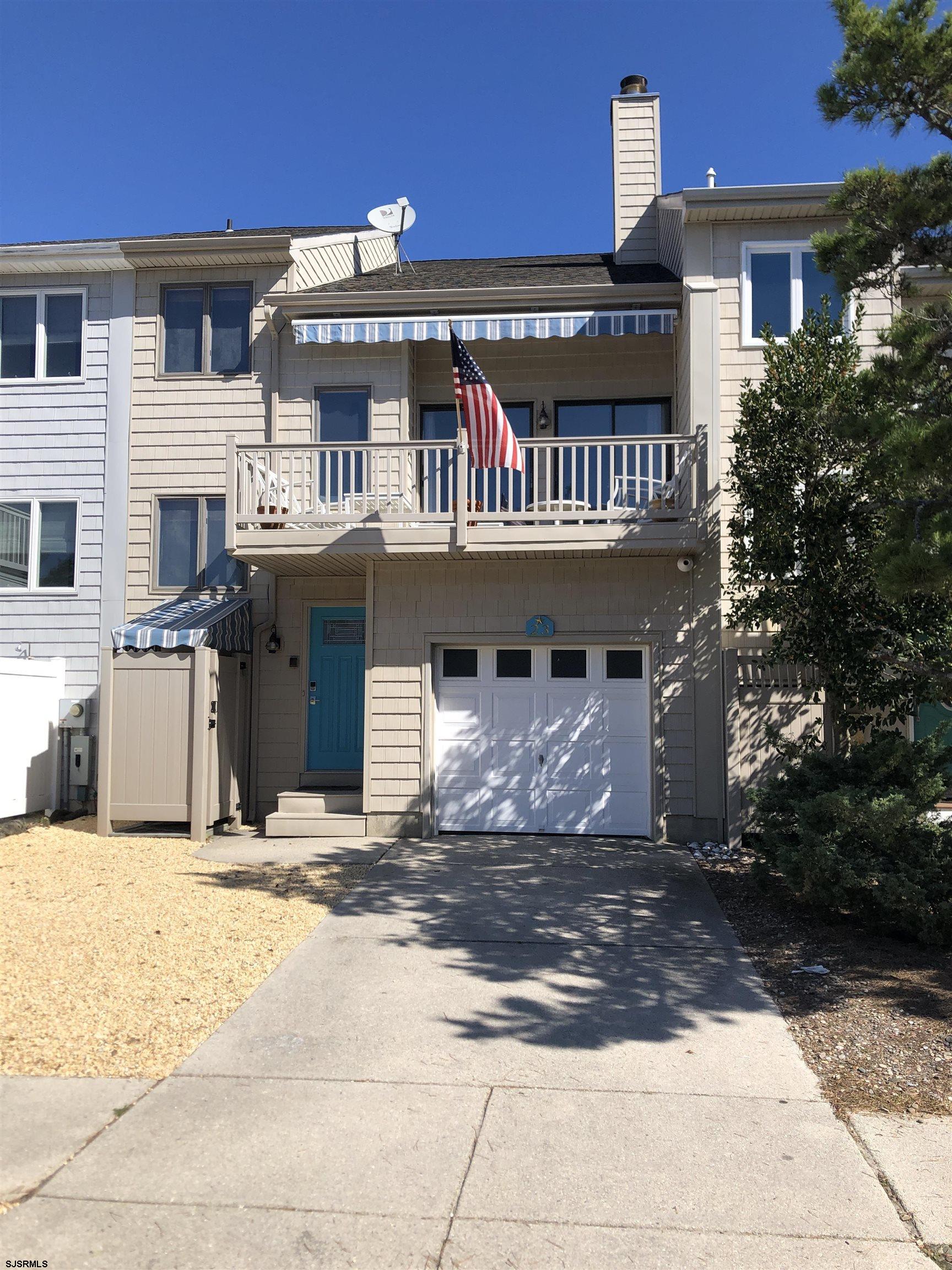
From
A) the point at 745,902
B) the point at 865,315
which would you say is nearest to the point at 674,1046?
the point at 745,902

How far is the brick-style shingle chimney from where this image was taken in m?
13.6

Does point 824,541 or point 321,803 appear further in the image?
point 321,803

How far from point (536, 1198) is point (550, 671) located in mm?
7851

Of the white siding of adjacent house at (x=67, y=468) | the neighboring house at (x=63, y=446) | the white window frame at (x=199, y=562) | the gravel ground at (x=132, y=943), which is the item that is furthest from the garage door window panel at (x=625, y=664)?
the white siding of adjacent house at (x=67, y=468)

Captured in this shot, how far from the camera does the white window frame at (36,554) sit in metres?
Result: 12.4

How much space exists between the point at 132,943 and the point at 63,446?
8170mm

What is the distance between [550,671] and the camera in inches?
440

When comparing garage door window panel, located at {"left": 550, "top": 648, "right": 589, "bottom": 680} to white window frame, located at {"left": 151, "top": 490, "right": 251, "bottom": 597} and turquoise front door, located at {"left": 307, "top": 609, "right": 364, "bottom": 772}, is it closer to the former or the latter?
turquoise front door, located at {"left": 307, "top": 609, "right": 364, "bottom": 772}

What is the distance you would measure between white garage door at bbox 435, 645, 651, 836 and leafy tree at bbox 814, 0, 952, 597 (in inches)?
184

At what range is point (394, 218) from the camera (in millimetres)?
14469

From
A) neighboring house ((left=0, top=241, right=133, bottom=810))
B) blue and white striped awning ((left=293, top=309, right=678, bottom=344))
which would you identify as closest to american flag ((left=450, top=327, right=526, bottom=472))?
blue and white striped awning ((left=293, top=309, right=678, bottom=344))

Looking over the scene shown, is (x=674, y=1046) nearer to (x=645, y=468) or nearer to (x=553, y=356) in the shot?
(x=645, y=468)

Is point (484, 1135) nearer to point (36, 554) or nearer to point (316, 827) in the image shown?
point (316, 827)

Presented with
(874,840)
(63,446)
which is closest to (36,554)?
(63,446)
